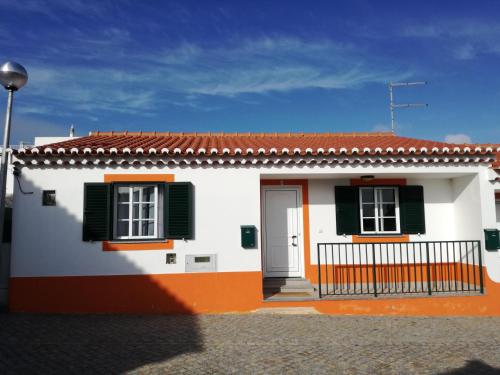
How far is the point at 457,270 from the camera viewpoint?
9359 mm

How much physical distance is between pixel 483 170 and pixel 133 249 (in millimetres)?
7832

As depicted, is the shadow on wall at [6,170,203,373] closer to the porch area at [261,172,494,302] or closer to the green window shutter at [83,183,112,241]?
Result: the green window shutter at [83,183,112,241]

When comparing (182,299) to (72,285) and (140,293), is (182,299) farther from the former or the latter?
(72,285)

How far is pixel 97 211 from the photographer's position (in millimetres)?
7945

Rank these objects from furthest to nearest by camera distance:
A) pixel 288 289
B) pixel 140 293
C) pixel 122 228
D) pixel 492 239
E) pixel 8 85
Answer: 1. pixel 288 289
2. pixel 492 239
3. pixel 122 228
4. pixel 140 293
5. pixel 8 85

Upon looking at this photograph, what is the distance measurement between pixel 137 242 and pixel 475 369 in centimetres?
622

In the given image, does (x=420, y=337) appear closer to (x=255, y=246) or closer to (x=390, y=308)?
(x=390, y=308)

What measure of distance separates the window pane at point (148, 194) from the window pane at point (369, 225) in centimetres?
511

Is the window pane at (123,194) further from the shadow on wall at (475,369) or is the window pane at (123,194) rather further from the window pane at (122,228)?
the shadow on wall at (475,369)

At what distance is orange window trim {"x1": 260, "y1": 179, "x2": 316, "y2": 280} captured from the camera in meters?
9.33

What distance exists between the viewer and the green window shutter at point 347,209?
364 inches

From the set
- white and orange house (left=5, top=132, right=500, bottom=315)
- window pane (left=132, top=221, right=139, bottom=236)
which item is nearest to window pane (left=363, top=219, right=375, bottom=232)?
white and orange house (left=5, top=132, right=500, bottom=315)

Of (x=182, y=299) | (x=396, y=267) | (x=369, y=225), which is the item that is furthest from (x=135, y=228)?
(x=396, y=267)

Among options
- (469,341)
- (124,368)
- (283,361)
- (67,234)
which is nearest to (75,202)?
(67,234)
